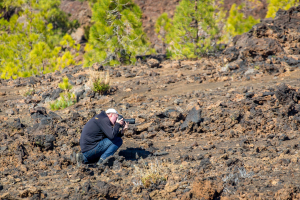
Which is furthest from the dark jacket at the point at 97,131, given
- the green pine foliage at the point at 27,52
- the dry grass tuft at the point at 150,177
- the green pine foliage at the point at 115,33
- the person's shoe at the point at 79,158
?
the green pine foliage at the point at 27,52

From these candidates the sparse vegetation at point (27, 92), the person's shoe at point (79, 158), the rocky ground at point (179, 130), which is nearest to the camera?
the rocky ground at point (179, 130)

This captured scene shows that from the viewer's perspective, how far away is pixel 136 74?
977 cm

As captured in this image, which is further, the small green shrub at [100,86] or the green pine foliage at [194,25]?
the green pine foliage at [194,25]

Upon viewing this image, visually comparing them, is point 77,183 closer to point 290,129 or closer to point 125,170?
point 125,170

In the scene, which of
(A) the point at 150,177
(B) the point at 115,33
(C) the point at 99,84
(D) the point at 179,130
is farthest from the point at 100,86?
(A) the point at 150,177

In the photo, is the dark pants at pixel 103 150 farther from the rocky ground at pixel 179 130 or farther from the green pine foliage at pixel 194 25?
the green pine foliage at pixel 194 25

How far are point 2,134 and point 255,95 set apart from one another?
15.8 ft

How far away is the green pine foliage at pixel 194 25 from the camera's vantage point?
37.8ft

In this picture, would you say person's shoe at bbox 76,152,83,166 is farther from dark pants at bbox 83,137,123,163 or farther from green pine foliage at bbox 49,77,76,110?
green pine foliage at bbox 49,77,76,110

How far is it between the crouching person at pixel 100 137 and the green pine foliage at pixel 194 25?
7567mm

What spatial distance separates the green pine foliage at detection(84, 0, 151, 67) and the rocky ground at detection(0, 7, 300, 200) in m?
1.14

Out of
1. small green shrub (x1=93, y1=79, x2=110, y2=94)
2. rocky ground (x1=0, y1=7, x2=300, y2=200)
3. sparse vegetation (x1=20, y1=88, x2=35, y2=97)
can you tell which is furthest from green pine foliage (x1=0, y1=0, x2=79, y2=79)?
small green shrub (x1=93, y1=79, x2=110, y2=94)

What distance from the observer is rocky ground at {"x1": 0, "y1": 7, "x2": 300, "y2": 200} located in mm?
3707

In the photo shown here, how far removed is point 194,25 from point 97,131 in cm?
831
